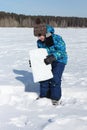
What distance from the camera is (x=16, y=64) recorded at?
11.1 metres

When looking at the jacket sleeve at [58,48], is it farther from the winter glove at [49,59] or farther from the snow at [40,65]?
the snow at [40,65]

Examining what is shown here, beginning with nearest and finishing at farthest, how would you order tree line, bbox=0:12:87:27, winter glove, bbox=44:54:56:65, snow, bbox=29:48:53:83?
1. winter glove, bbox=44:54:56:65
2. snow, bbox=29:48:53:83
3. tree line, bbox=0:12:87:27

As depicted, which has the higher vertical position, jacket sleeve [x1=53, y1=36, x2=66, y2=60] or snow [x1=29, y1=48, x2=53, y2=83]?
jacket sleeve [x1=53, y1=36, x2=66, y2=60]

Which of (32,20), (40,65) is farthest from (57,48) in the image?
(32,20)

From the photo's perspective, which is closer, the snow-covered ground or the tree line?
the snow-covered ground

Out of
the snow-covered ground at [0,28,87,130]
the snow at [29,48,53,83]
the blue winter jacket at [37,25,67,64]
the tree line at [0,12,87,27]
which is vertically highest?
the blue winter jacket at [37,25,67,64]

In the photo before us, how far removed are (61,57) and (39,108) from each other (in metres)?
1.01

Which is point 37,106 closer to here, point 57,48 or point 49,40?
point 57,48

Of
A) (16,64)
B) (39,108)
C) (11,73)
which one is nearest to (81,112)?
(39,108)

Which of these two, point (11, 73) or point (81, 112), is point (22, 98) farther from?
point (11, 73)

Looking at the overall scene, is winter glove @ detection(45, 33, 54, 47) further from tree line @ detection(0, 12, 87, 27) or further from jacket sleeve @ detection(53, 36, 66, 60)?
tree line @ detection(0, 12, 87, 27)

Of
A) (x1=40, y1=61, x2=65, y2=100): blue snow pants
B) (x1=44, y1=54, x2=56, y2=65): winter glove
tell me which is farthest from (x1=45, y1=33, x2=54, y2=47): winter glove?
(x1=40, y1=61, x2=65, y2=100): blue snow pants

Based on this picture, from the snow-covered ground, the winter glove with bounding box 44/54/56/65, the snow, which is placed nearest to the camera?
the snow-covered ground

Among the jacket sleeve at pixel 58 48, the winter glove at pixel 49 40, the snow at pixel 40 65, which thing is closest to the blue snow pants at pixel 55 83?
the snow at pixel 40 65
